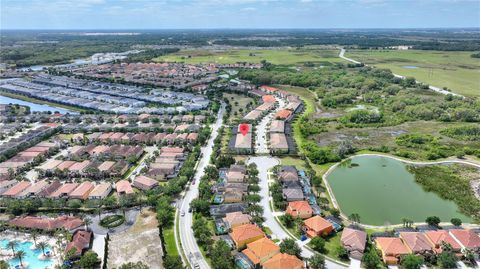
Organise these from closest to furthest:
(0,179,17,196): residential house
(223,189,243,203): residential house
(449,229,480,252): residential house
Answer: (449,229,480,252): residential house, (223,189,243,203): residential house, (0,179,17,196): residential house

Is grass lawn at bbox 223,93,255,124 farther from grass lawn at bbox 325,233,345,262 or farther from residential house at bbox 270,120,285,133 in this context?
grass lawn at bbox 325,233,345,262

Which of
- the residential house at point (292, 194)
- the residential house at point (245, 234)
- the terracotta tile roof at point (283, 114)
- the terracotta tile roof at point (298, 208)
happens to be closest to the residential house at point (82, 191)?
the residential house at point (245, 234)

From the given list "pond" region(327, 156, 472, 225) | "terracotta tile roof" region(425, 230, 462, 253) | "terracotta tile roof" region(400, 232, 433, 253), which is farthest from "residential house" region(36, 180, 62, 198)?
"terracotta tile roof" region(425, 230, 462, 253)

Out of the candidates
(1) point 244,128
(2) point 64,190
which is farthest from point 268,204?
(1) point 244,128

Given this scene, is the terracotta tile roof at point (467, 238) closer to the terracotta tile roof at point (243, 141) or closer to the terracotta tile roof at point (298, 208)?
the terracotta tile roof at point (298, 208)

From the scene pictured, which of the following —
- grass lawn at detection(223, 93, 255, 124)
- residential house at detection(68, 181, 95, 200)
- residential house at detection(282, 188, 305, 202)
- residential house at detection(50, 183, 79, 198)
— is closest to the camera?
residential house at detection(282, 188, 305, 202)

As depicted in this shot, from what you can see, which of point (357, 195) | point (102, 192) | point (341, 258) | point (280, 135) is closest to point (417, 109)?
point (280, 135)

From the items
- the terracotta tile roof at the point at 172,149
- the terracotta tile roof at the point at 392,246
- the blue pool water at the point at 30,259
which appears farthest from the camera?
A: the terracotta tile roof at the point at 172,149
